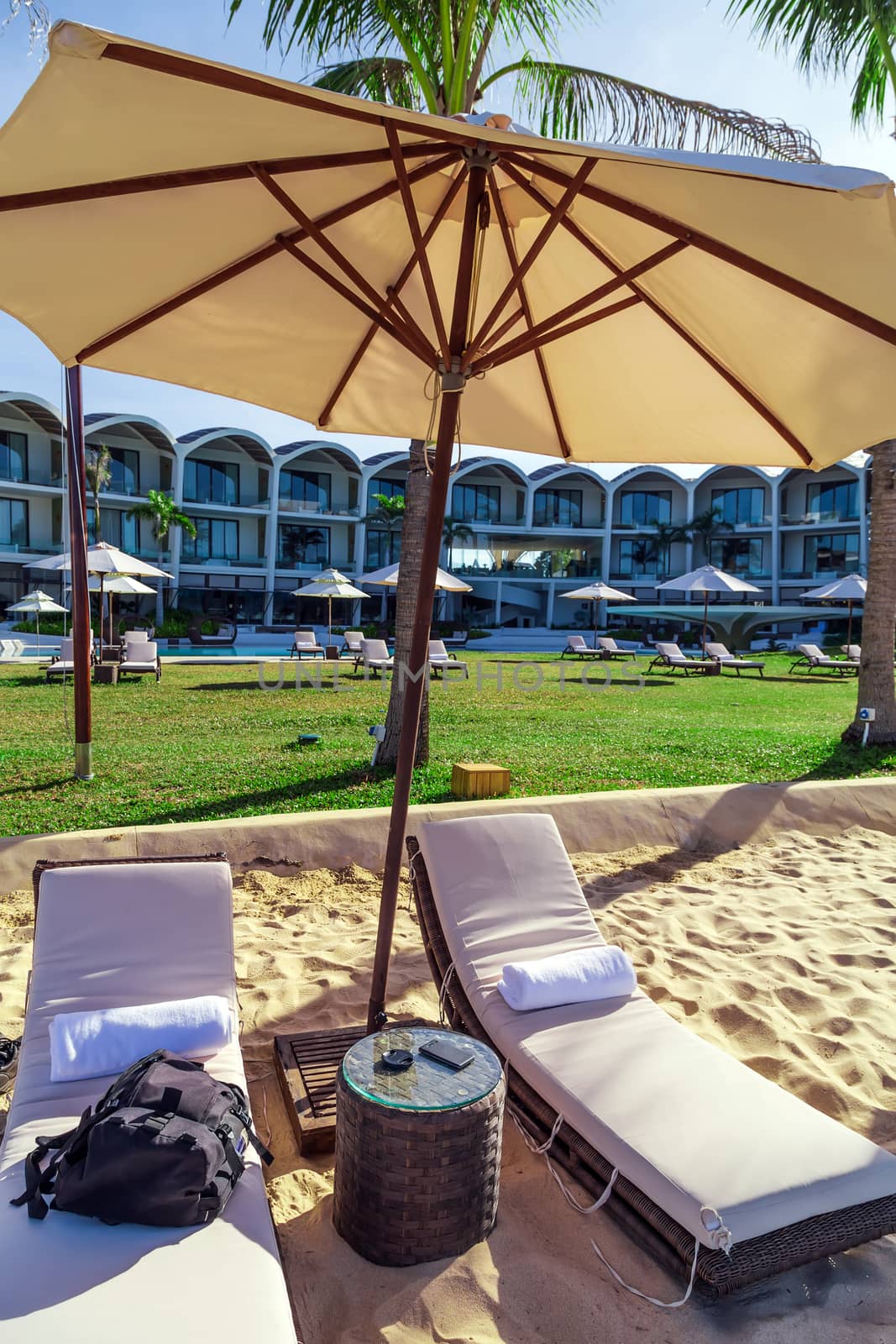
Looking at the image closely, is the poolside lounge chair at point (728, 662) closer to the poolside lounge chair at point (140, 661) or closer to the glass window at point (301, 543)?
the poolside lounge chair at point (140, 661)

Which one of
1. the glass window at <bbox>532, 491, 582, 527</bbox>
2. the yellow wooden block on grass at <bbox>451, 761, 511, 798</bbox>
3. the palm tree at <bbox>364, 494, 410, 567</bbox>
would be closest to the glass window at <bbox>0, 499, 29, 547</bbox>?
the palm tree at <bbox>364, 494, 410, 567</bbox>

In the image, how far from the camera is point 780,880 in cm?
573

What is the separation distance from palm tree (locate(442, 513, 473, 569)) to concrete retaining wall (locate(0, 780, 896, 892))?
3351 centimetres

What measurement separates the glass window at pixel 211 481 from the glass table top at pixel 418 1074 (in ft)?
125

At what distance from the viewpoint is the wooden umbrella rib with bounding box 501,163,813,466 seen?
324 centimetres

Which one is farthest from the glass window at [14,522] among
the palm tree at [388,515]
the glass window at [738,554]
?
the glass window at [738,554]

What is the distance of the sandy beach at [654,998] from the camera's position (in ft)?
7.37

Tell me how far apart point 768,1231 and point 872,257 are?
270 centimetres

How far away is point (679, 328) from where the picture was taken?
148 inches

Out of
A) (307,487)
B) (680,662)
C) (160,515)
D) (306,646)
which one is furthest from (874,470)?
(307,487)

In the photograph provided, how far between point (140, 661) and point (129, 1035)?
48.0 feet

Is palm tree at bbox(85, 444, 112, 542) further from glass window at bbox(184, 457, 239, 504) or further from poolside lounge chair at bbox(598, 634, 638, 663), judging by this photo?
poolside lounge chair at bbox(598, 634, 638, 663)

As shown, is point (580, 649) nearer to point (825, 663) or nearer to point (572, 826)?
point (825, 663)

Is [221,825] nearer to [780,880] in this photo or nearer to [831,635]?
[780,880]
